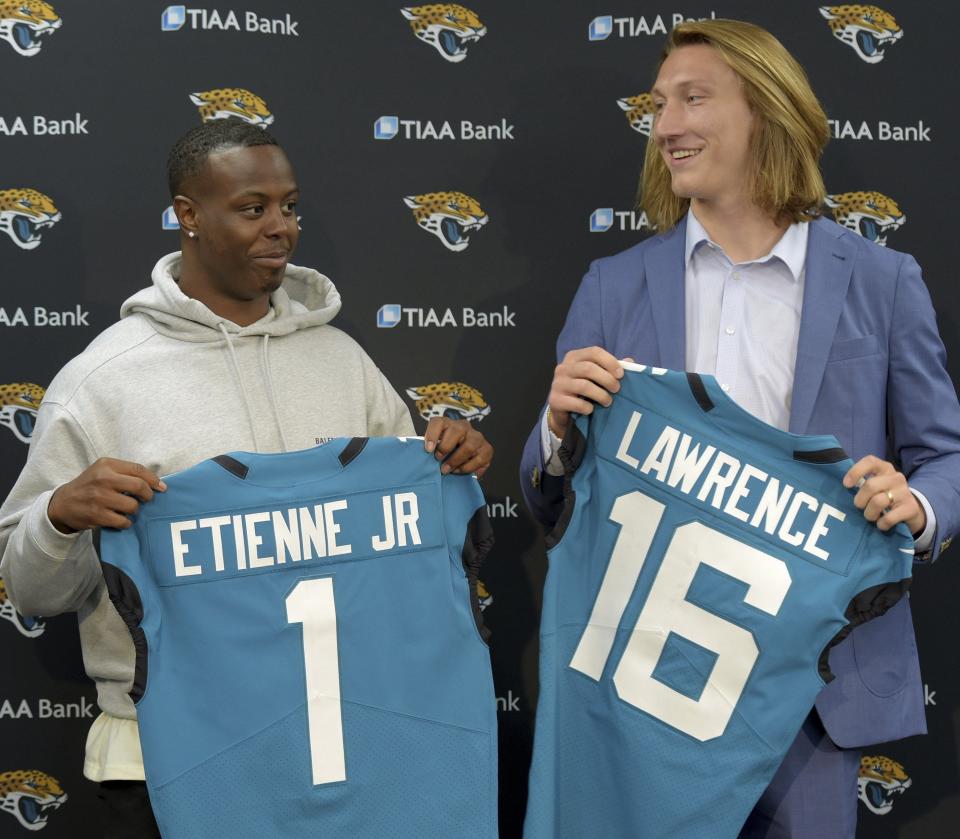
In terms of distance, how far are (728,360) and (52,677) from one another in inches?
66.6

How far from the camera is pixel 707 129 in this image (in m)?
1.89

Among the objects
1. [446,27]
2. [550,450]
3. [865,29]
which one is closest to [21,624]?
[550,450]

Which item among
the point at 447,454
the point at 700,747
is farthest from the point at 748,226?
the point at 700,747

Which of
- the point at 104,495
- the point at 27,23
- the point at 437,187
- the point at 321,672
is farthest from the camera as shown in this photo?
the point at 437,187

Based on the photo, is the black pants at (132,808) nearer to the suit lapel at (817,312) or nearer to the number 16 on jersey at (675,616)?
the number 16 on jersey at (675,616)

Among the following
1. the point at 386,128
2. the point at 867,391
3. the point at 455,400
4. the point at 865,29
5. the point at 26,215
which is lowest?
the point at 455,400

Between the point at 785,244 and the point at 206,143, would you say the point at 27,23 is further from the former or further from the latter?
the point at 785,244

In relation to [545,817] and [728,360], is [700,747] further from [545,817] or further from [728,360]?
[728,360]

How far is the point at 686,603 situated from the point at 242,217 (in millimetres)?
920

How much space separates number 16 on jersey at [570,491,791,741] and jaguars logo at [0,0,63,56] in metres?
1.70

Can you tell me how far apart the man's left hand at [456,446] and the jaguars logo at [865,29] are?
146cm

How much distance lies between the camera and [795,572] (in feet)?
5.49

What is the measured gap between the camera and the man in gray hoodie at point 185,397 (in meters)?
1.74

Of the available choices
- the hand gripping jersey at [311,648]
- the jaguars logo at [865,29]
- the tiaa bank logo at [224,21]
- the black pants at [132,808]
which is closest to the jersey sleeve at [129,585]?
the hand gripping jersey at [311,648]
